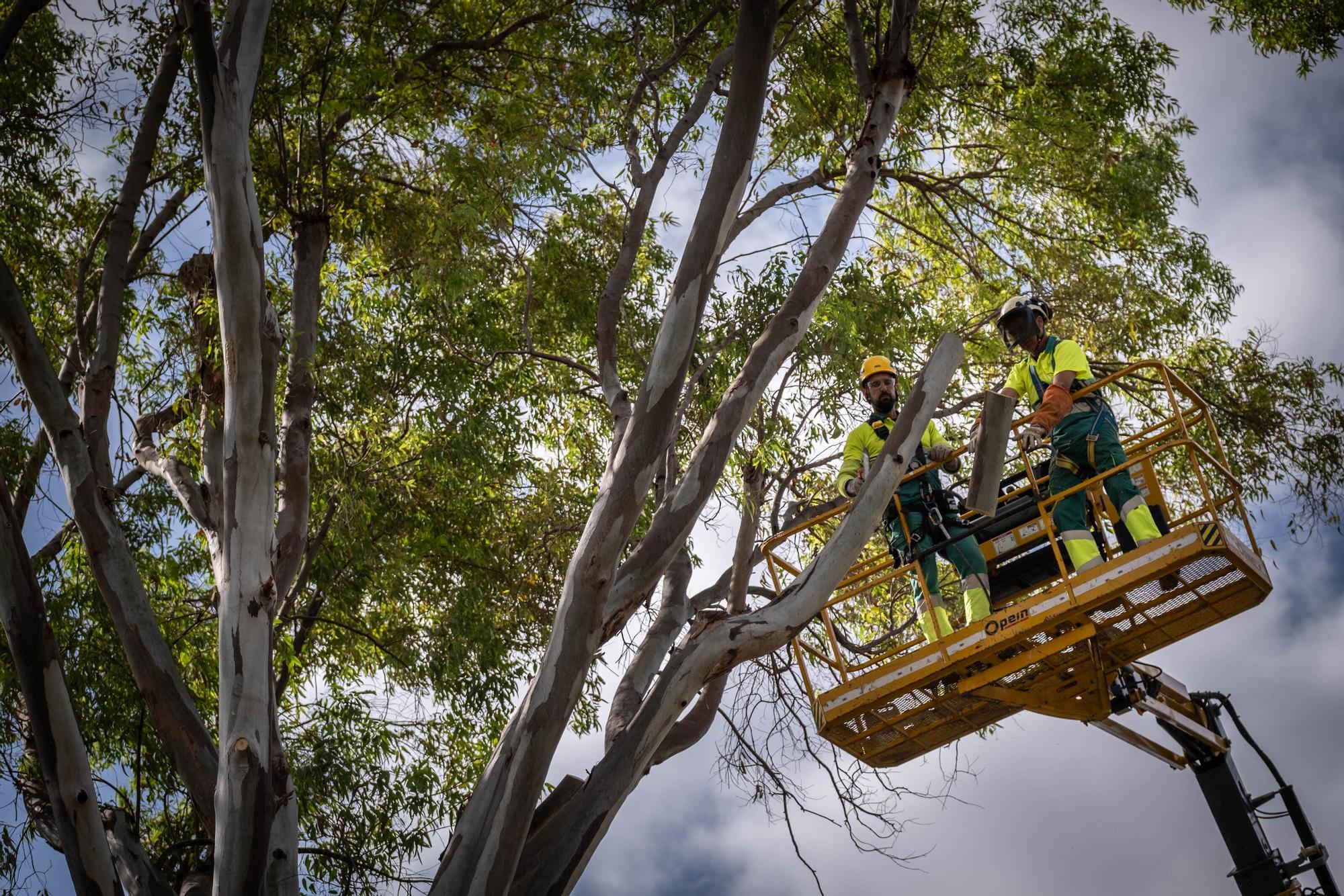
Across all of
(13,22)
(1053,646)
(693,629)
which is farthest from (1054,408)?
(13,22)

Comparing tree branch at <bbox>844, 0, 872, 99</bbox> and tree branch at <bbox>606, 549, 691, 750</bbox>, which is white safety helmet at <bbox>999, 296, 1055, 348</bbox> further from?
tree branch at <bbox>606, 549, 691, 750</bbox>

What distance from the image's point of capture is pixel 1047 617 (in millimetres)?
5645

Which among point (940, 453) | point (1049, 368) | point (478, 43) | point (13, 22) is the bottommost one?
point (940, 453)

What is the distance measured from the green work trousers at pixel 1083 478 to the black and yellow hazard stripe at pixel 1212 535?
433 mm

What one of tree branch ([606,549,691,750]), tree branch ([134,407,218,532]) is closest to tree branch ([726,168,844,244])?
tree branch ([606,549,691,750])

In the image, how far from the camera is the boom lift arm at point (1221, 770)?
7004 mm

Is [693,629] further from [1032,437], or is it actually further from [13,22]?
[13,22]

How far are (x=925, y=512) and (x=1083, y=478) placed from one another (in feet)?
2.80

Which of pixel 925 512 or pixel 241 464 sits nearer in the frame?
pixel 241 464

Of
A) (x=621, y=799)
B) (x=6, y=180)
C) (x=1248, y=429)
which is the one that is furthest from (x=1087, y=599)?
(x=6, y=180)

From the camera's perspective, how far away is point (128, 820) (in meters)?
Answer: 5.32

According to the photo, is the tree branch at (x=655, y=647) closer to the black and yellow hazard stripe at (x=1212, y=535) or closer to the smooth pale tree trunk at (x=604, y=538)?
the smooth pale tree trunk at (x=604, y=538)

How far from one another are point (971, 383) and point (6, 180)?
806 centimetres

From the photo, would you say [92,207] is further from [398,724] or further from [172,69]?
[398,724]
